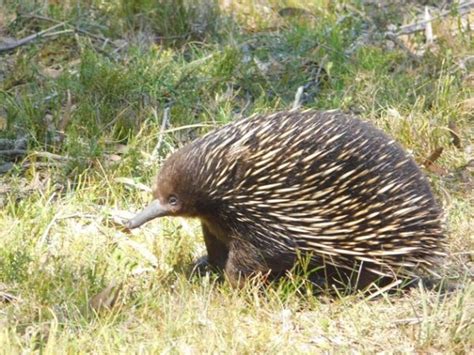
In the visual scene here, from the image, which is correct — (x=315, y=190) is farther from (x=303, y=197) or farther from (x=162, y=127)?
(x=162, y=127)

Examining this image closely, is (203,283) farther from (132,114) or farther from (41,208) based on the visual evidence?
(132,114)

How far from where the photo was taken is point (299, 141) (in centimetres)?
430

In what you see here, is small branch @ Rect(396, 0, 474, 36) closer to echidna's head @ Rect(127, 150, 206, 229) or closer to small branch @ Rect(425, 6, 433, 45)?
small branch @ Rect(425, 6, 433, 45)

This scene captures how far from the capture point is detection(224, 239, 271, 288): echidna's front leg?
430cm

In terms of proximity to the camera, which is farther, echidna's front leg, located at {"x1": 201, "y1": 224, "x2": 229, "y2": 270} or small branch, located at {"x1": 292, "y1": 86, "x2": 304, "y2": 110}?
small branch, located at {"x1": 292, "y1": 86, "x2": 304, "y2": 110}

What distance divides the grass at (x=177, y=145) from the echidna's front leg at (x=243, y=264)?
0.06 m

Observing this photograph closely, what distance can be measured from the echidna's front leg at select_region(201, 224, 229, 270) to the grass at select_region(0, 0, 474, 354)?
139mm

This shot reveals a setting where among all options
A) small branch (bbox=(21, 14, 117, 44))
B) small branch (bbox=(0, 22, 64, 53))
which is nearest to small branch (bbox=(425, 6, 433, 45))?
small branch (bbox=(21, 14, 117, 44))

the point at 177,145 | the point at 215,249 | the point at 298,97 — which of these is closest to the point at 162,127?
the point at 177,145

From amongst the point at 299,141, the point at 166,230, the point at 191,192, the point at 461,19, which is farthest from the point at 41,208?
the point at 461,19

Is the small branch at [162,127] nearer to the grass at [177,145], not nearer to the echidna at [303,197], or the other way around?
the grass at [177,145]

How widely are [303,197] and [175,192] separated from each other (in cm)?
52

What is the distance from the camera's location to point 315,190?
427 cm

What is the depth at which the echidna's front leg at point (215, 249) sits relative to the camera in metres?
4.54
